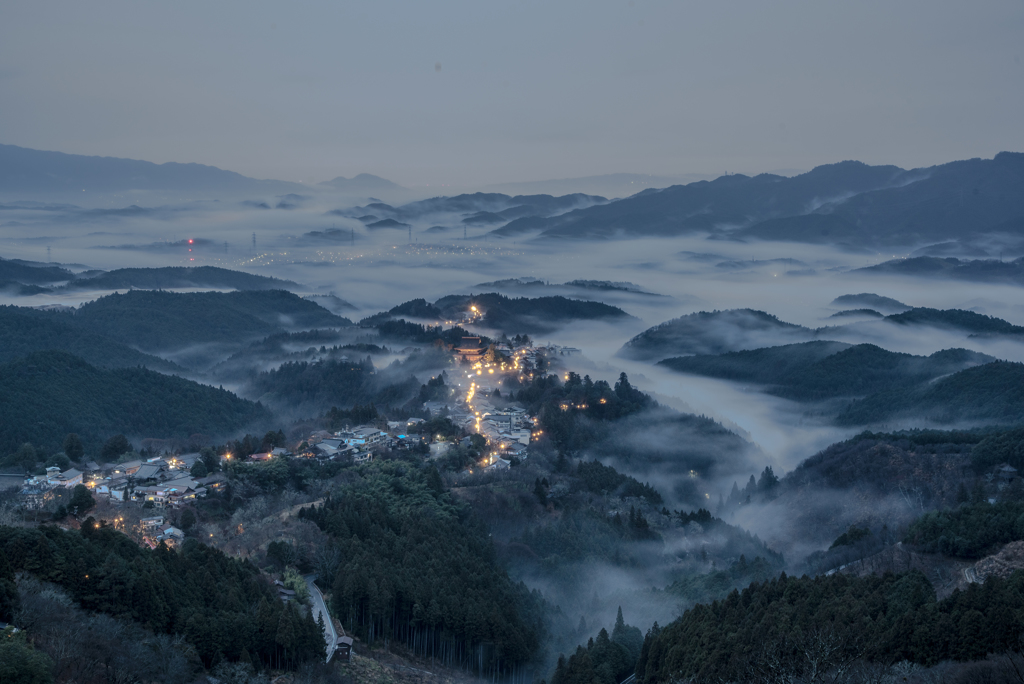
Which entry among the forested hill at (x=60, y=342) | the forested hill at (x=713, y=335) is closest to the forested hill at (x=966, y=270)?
the forested hill at (x=713, y=335)

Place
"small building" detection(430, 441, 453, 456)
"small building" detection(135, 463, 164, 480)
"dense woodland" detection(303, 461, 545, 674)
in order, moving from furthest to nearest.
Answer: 1. "small building" detection(430, 441, 453, 456)
2. "small building" detection(135, 463, 164, 480)
3. "dense woodland" detection(303, 461, 545, 674)

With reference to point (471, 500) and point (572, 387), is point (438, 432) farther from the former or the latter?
point (572, 387)

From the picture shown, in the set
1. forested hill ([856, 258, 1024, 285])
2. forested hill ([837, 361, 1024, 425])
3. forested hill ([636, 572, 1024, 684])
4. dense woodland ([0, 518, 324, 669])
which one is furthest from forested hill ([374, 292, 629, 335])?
forested hill ([856, 258, 1024, 285])

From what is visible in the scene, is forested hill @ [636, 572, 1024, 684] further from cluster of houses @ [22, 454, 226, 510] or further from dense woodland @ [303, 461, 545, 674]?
cluster of houses @ [22, 454, 226, 510]

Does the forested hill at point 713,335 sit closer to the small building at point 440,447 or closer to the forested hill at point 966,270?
the small building at point 440,447

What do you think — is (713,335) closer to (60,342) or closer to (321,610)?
(60,342)

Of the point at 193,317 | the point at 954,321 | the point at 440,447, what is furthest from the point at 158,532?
the point at 954,321
